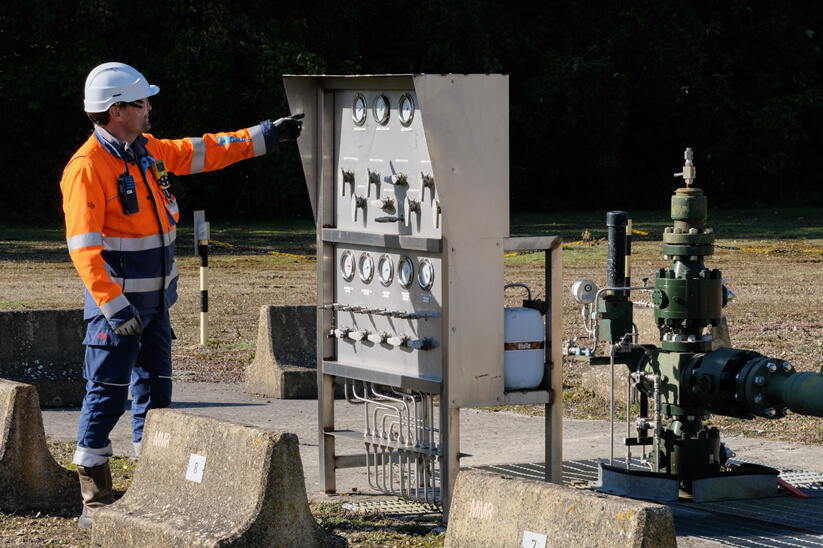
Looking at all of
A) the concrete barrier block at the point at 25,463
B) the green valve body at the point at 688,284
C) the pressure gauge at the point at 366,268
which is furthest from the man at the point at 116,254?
the green valve body at the point at 688,284

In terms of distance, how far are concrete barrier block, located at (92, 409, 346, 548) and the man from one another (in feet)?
1.88

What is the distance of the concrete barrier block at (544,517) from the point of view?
4105 millimetres

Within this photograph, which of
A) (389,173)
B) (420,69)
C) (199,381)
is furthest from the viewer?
(420,69)

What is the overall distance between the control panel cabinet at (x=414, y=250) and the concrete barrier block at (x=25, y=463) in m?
1.32

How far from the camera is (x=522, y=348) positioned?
6.13 m

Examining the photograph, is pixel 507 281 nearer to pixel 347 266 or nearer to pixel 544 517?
pixel 347 266

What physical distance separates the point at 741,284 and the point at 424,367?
12241mm

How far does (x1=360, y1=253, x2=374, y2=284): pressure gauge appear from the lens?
6574mm

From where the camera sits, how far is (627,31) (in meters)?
36.2

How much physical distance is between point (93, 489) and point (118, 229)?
1.21 meters

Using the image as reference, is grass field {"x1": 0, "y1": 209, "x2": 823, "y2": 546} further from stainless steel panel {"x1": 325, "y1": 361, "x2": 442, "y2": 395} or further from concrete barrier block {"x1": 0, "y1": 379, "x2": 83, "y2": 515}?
stainless steel panel {"x1": 325, "y1": 361, "x2": 442, "y2": 395}

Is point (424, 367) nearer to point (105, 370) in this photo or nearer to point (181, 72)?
point (105, 370)

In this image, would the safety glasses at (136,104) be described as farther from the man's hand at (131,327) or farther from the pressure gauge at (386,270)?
the pressure gauge at (386,270)

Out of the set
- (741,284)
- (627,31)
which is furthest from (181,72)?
(741,284)
